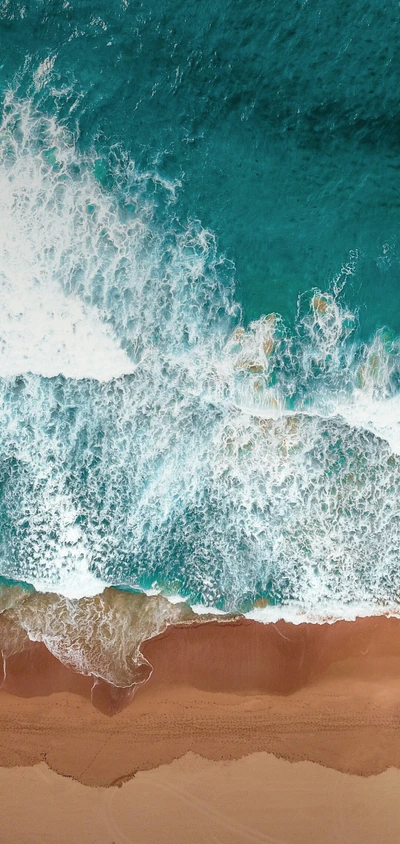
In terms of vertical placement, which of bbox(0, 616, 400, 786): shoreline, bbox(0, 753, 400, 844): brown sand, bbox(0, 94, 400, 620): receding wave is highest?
bbox(0, 94, 400, 620): receding wave

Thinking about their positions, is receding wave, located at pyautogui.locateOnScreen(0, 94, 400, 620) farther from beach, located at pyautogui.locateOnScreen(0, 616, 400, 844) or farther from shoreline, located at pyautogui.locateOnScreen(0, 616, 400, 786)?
beach, located at pyautogui.locateOnScreen(0, 616, 400, 844)

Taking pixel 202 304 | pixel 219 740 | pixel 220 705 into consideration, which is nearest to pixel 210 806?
pixel 219 740

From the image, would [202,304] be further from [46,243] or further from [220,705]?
[220,705]

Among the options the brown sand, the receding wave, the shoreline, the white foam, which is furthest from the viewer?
the white foam

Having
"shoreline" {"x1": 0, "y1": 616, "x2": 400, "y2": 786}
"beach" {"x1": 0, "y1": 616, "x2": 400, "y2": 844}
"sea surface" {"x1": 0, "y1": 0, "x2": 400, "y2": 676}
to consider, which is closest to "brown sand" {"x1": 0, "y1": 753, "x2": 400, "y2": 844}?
"beach" {"x1": 0, "y1": 616, "x2": 400, "y2": 844}

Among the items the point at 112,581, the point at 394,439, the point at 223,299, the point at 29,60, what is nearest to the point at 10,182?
the point at 29,60

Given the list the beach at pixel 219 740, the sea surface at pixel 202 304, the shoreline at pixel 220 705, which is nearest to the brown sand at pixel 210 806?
the beach at pixel 219 740
